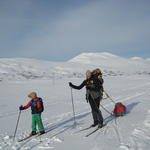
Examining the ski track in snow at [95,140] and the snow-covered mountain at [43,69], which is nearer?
the ski track in snow at [95,140]

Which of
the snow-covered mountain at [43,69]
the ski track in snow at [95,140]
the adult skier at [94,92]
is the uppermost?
the snow-covered mountain at [43,69]

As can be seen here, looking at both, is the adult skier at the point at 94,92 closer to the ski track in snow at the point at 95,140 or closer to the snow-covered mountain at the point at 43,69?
the ski track in snow at the point at 95,140

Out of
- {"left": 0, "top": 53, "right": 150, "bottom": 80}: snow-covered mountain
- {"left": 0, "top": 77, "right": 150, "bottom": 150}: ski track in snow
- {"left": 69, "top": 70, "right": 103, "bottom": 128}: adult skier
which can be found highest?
{"left": 0, "top": 53, "right": 150, "bottom": 80}: snow-covered mountain

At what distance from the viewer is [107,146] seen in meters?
3.92

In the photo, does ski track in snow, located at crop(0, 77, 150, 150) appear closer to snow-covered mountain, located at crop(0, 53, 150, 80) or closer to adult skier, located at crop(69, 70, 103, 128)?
adult skier, located at crop(69, 70, 103, 128)

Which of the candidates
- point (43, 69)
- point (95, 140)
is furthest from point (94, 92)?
point (43, 69)

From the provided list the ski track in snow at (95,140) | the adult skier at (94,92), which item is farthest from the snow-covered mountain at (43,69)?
the adult skier at (94,92)

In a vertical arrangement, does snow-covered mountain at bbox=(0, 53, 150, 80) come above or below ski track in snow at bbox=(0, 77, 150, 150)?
above

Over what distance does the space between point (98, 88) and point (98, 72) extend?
0.67 meters

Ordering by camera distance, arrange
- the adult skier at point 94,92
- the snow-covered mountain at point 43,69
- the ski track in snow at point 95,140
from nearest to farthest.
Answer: the ski track in snow at point 95,140 → the adult skier at point 94,92 → the snow-covered mountain at point 43,69

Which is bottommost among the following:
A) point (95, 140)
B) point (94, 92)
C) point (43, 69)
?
point (95, 140)

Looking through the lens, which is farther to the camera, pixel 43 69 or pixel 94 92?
pixel 43 69

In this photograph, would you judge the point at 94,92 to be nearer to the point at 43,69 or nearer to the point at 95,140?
the point at 95,140

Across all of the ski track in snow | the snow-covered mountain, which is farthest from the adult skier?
the snow-covered mountain
